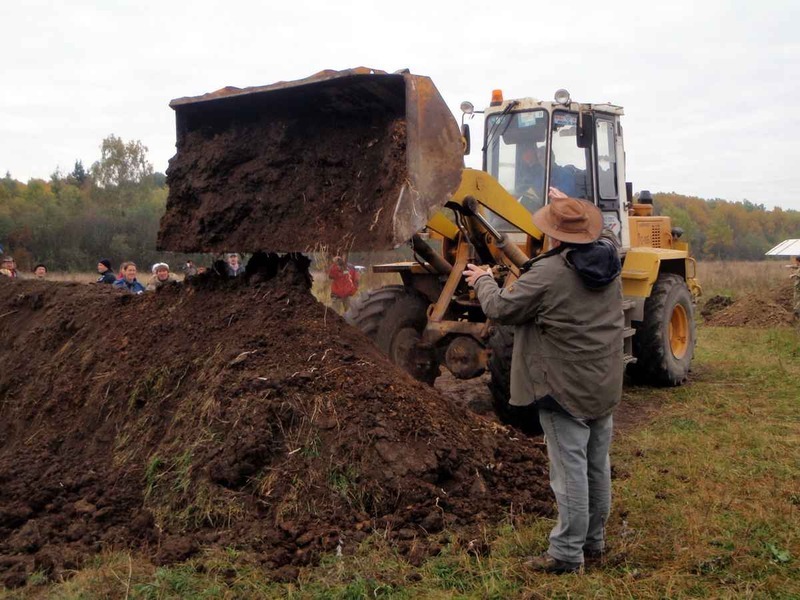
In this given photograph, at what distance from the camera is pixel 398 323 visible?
754 cm

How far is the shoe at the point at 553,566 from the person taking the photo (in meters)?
3.86

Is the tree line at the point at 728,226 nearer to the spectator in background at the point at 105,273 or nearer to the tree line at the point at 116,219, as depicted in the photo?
the tree line at the point at 116,219

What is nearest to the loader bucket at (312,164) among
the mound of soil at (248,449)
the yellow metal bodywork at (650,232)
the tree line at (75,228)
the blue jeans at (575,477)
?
the mound of soil at (248,449)

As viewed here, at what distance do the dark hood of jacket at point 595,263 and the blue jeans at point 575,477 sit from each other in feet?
2.17

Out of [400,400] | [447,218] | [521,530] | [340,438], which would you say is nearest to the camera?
[521,530]

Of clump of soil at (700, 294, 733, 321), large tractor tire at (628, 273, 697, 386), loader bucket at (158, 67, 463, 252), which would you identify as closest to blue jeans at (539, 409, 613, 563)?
loader bucket at (158, 67, 463, 252)

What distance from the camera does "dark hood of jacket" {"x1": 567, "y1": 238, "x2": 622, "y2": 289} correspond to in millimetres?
3859

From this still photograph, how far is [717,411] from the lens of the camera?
767 centimetres

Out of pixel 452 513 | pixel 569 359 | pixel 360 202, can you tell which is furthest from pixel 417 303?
pixel 569 359

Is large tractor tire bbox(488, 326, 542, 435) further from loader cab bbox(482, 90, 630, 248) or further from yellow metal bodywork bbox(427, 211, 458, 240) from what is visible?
loader cab bbox(482, 90, 630, 248)

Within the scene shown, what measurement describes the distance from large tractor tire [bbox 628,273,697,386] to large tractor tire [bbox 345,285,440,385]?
8.60 ft

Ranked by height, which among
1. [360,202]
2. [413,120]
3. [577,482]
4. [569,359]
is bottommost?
[577,482]

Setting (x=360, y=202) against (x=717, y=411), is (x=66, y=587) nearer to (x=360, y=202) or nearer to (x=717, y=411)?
(x=360, y=202)

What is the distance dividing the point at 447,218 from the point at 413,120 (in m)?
2.08
